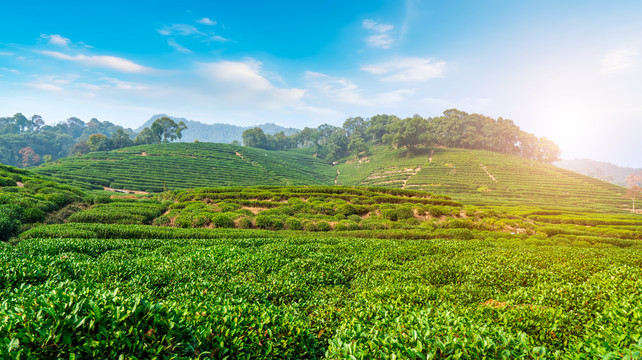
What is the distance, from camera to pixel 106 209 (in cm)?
2233

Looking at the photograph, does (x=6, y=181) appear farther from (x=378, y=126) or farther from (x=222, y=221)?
(x=378, y=126)

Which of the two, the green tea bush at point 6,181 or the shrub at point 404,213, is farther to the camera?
the shrub at point 404,213

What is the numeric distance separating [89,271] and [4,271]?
2.31 metres

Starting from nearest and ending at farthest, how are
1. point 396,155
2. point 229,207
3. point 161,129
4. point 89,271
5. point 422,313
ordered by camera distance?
point 422,313, point 89,271, point 229,207, point 396,155, point 161,129

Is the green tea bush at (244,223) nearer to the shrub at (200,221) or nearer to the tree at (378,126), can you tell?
the shrub at (200,221)

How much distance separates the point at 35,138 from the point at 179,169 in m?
87.8

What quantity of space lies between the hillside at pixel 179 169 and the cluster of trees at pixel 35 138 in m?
33.2

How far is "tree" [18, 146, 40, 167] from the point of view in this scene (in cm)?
9069

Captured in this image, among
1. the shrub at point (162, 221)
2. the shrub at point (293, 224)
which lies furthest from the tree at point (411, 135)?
the shrub at point (162, 221)

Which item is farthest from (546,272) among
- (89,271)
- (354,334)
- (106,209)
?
(106,209)

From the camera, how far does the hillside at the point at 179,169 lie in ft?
171

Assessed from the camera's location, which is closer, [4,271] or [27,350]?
[27,350]

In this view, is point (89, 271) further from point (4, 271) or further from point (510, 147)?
point (510, 147)

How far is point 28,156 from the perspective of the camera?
90812 mm
